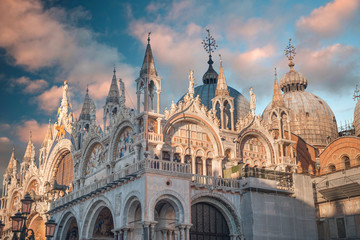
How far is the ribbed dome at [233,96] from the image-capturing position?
47234 mm

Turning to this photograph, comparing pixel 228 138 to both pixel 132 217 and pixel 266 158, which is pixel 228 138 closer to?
pixel 266 158

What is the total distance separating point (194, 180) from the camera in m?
28.8

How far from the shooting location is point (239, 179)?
102 ft

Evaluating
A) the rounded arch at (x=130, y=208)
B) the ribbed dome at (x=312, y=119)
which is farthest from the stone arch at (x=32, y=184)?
the ribbed dome at (x=312, y=119)

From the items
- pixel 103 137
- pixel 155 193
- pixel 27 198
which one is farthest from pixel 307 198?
pixel 27 198

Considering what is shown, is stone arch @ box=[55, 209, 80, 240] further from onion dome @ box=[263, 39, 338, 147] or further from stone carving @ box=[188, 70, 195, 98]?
onion dome @ box=[263, 39, 338, 147]

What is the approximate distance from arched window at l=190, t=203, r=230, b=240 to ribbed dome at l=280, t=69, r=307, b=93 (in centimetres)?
3212

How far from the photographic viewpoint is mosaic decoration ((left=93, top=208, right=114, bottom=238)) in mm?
33500

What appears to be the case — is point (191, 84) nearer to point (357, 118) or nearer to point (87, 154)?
point (87, 154)

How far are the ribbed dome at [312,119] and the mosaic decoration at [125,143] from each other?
26091 millimetres

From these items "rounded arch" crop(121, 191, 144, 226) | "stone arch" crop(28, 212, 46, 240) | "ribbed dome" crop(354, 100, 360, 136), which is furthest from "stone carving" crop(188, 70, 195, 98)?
"stone arch" crop(28, 212, 46, 240)

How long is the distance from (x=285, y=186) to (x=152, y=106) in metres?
11.0

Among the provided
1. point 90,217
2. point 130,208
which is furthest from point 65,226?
point 130,208

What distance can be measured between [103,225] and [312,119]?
30471 mm
